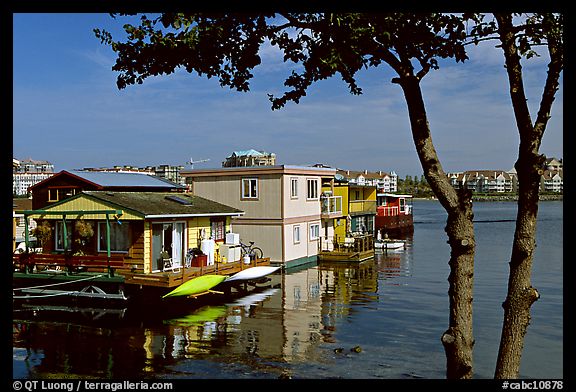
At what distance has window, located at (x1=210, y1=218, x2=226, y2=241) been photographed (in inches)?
1000

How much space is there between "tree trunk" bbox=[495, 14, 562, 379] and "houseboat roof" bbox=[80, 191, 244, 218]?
16.5 metres

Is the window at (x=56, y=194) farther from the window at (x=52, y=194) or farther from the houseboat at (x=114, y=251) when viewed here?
the houseboat at (x=114, y=251)

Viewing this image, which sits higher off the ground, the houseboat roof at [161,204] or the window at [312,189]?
the window at [312,189]

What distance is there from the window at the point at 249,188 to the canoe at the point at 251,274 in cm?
767

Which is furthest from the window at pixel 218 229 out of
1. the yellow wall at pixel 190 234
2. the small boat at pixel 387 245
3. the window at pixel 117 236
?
the small boat at pixel 387 245

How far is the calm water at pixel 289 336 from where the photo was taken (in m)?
12.9

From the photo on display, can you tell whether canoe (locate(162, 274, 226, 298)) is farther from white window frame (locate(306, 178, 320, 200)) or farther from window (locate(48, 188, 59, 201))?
window (locate(48, 188, 59, 201))

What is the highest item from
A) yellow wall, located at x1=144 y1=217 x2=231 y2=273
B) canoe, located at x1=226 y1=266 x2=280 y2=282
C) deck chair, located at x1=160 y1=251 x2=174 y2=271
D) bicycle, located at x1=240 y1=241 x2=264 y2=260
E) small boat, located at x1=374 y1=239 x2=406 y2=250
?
yellow wall, located at x1=144 y1=217 x2=231 y2=273

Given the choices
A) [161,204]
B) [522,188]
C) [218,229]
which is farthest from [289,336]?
[522,188]

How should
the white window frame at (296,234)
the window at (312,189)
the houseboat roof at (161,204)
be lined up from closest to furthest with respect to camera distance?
the houseboat roof at (161,204) < the white window frame at (296,234) < the window at (312,189)

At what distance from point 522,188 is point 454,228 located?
2.56 feet

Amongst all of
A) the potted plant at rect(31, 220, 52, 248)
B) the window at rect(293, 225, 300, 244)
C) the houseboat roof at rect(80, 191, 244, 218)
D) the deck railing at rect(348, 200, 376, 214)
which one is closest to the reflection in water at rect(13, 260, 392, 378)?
the potted plant at rect(31, 220, 52, 248)

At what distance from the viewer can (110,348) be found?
14672 millimetres

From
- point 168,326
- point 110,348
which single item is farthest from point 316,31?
point 168,326
